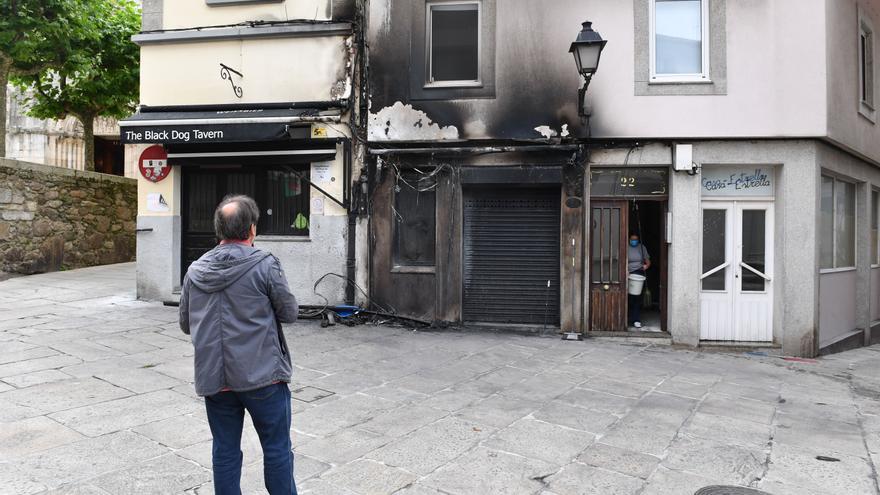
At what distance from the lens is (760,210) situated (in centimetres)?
936

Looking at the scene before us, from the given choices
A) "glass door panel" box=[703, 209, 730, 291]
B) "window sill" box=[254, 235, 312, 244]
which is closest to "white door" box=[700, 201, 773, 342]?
"glass door panel" box=[703, 209, 730, 291]

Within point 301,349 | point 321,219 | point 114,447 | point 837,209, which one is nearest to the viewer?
point 114,447

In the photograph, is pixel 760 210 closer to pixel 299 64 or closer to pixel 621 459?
pixel 621 459

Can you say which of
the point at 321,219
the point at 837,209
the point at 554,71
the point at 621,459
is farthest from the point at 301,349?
the point at 837,209

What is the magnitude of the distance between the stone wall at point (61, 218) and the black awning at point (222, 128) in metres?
4.11

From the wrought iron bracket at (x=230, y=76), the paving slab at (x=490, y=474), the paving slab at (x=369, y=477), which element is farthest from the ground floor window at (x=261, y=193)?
the paving slab at (x=490, y=474)

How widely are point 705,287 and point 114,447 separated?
28.0 feet

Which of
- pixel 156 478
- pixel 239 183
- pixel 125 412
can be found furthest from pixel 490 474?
pixel 239 183

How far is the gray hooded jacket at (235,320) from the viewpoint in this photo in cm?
279

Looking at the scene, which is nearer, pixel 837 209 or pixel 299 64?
pixel 299 64

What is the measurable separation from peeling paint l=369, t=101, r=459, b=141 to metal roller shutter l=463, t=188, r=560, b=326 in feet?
3.67

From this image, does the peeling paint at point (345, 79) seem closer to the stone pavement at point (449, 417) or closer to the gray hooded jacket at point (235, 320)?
the stone pavement at point (449, 417)

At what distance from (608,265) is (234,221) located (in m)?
7.47

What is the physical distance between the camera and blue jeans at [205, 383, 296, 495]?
2.86m
